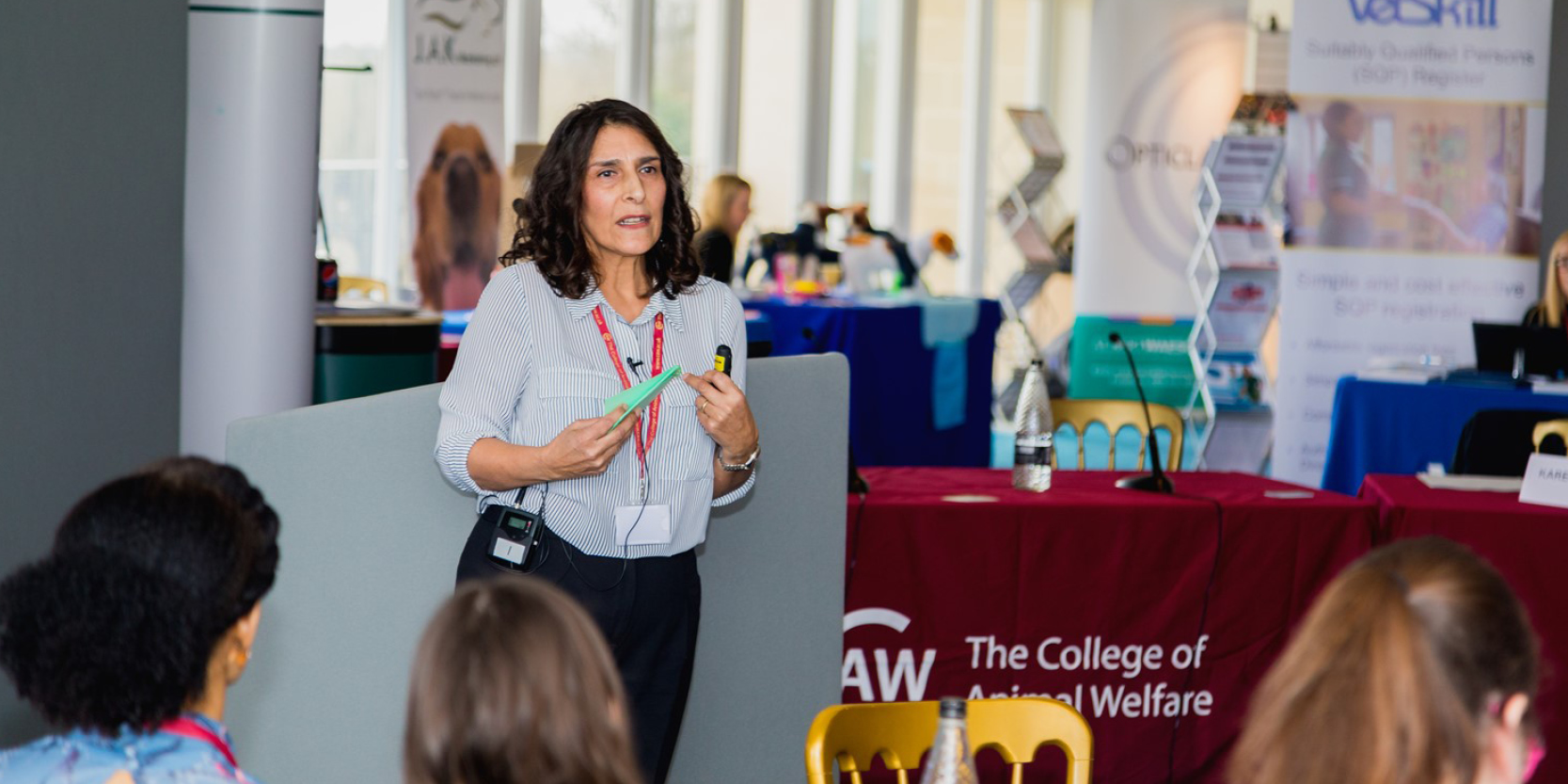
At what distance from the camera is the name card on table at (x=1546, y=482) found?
3654mm

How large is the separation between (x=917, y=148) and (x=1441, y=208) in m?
5.73

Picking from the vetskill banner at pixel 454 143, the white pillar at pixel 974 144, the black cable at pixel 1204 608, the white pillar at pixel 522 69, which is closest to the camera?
the black cable at pixel 1204 608

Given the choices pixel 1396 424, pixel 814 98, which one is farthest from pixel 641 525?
pixel 814 98

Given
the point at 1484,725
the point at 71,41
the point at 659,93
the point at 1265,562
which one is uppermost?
the point at 659,93

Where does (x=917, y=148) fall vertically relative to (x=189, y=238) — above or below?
above

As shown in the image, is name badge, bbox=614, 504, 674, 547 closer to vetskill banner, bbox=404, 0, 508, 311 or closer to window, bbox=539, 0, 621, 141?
vetskill banner, bbox=404, 0, 508, 311

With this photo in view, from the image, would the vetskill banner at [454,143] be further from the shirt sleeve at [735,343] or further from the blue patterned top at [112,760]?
the blue patterned top at [112,760]

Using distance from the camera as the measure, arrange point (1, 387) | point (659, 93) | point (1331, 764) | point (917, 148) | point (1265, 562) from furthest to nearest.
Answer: point (917, 148)
point (659, 93)
point (1265, 562)
point (1, 387)
point (1331, 764)

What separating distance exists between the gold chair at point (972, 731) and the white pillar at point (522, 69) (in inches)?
257

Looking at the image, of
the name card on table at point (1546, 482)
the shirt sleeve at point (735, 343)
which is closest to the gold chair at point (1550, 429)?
the name card on table at point (1546, 482)

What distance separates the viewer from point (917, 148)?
1191 centimetres

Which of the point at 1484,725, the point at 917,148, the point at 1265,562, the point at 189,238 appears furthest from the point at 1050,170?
the point at 1484,725

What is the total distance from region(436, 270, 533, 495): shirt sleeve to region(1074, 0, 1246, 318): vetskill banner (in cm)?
694

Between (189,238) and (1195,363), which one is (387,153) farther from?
(189,238)
